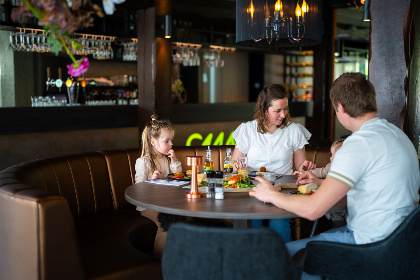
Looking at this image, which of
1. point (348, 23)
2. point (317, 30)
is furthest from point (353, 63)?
point (317, 30)

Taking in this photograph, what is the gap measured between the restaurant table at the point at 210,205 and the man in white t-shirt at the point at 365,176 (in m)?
0.12

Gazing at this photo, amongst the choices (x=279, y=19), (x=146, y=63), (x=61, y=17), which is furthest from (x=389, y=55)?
(x=146, y=63)

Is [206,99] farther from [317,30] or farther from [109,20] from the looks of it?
[317,30]

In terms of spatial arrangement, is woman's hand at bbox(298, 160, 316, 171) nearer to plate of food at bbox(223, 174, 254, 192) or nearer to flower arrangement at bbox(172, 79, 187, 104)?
plate of food at bbox(223, 174, 254, 192)

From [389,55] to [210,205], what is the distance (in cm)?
190

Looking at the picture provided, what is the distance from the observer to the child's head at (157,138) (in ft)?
11.9

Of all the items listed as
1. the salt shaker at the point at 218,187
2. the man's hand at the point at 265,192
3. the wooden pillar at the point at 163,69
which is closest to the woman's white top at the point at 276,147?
the salt shaker at the point at 218,187

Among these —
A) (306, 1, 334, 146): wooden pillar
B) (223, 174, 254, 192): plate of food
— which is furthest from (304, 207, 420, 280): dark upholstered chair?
(306, 1, 334, 146): wooden pillar

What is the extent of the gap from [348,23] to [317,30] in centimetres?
1086

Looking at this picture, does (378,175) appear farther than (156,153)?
No

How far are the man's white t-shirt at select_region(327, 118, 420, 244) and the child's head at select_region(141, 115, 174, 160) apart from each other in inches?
66.7

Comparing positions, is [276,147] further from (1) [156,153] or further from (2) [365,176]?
(2) [365,176]

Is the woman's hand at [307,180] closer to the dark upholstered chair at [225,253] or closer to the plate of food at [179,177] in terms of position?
the plate of food at [179,177]

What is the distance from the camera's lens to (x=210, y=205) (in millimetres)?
2549
